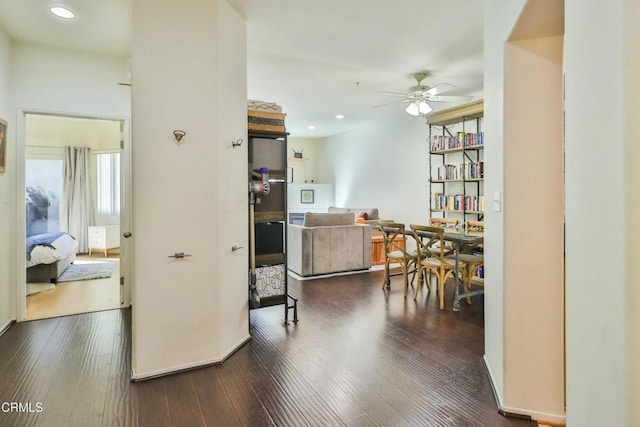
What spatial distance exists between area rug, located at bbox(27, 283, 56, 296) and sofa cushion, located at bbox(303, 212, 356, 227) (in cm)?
356

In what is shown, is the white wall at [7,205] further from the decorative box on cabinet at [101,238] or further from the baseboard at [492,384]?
the baseboard at [492,384]

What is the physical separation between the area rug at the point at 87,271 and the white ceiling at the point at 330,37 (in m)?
3.31

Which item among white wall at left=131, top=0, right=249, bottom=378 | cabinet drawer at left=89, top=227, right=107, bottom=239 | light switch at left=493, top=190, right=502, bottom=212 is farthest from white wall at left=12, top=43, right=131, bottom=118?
cabinet drawer at left=89, top=227, right=107, bottom=239

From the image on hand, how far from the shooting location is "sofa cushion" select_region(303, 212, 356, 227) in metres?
5.32

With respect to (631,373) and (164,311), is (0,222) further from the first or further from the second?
(631,373)

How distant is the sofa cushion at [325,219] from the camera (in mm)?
5316

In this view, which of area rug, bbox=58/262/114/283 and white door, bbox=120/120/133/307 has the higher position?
white door, bbox=120/120/133/307

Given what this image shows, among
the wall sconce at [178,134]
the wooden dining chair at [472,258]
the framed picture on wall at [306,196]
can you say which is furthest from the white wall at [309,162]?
the wall sconce at [178,134]

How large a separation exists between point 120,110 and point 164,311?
2446 mm

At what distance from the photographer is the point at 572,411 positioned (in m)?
1.15

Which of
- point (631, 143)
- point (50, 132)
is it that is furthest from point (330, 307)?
point (50, 132)

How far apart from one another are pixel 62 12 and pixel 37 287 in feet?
11.9

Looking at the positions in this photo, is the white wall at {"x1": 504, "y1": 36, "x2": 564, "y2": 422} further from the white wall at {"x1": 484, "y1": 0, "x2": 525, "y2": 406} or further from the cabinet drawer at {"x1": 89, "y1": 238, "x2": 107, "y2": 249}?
the cabinet drawer at {"x1": 89, "y1": 238, "x2": 107, "y2": 249}

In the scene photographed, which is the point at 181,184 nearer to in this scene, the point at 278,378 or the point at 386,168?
the point at 278,378
